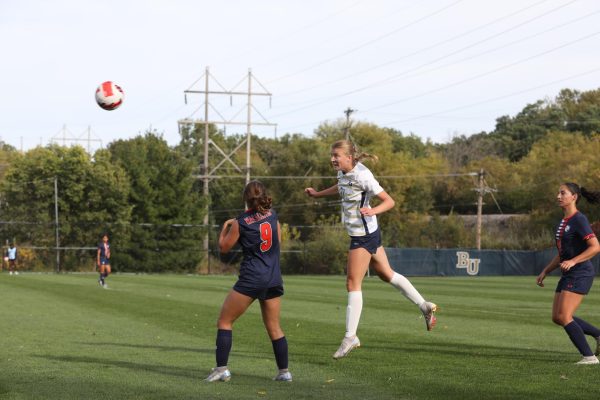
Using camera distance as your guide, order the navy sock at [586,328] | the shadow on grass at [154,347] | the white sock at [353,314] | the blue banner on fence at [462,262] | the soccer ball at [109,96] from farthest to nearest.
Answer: the blue banner on fence at [462,262], the soccer ball at [109,96], the shadow on grass at [154,347], the navy sock at [586,328], the white sock at [353,314]

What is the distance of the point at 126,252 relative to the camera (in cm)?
5469

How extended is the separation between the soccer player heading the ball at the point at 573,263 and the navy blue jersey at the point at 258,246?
3.24 meters

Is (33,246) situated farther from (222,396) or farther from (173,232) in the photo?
(222,396)

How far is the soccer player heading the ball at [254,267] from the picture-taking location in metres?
8.20

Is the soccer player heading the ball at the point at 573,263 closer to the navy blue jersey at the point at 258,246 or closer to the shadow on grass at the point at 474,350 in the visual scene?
Result: the shadow on grass at the point at 474,350

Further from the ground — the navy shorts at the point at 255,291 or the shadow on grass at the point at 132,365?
the navy shorts at the point at 255,291

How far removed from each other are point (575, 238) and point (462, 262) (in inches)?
1672

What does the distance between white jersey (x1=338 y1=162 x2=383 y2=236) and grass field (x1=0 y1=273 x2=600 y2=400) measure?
4.72 feet

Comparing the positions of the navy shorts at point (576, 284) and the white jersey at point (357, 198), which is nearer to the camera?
the navy shorts at point (576, 284)

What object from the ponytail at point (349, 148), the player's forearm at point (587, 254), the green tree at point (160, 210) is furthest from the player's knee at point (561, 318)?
the green tree at point (160, 210)

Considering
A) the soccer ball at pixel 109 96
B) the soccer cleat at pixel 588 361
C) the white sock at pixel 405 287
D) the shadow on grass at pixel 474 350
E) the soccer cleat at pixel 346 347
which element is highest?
the soccer ball at pixel 109 96

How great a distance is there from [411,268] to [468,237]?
14859 mm

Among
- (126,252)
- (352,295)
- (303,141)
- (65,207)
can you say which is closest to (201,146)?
(303,141)

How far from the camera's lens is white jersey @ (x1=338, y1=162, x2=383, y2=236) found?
991cm
